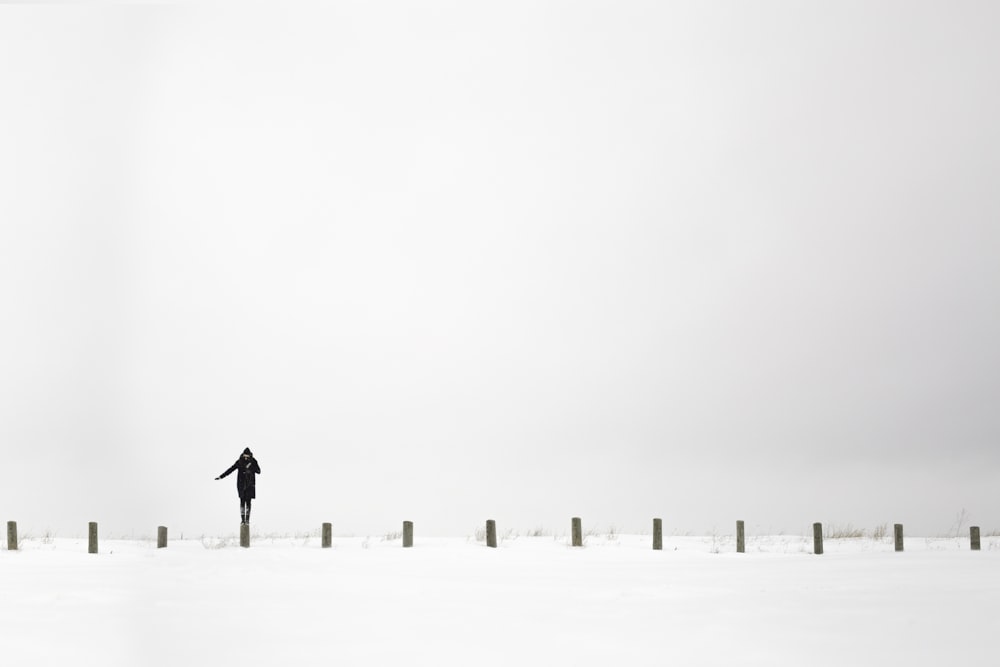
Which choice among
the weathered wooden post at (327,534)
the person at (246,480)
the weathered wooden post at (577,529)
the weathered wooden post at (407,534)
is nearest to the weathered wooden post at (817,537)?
the weathered wooden post at (577,529)

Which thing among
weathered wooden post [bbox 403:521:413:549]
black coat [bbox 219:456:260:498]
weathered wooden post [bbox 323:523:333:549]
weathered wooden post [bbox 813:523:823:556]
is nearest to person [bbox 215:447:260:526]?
black coat [bbox 219:456:260:498]

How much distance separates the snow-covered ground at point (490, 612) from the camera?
445 inches

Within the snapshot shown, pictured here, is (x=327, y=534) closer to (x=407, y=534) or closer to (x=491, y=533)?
(x=407, y=534)

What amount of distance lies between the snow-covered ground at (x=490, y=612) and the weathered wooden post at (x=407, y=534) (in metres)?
5.88

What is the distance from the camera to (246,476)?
31.4 meters

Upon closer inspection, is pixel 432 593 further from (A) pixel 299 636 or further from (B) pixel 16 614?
(B) pixel 16 614

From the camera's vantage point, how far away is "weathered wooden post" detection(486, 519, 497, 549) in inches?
1205

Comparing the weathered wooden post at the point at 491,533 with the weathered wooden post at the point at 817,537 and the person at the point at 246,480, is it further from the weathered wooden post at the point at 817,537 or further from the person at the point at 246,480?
the weathered wooden post at the point at 817,537

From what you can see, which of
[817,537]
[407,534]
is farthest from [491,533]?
[817,537]

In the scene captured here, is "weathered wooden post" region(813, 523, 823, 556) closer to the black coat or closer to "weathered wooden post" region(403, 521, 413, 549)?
"weathered wooden post" region(403, 521, 413, 549)

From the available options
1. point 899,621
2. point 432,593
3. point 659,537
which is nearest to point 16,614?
point 432,593

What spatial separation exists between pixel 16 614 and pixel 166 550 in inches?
582

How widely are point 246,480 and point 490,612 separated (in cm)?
1868

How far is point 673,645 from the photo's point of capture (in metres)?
11.8
